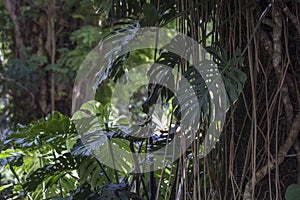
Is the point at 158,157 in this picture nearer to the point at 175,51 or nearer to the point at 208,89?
the point at 175,51

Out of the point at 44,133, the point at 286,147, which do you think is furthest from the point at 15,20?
the point at 286,147

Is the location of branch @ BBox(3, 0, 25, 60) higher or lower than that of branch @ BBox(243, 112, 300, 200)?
higher

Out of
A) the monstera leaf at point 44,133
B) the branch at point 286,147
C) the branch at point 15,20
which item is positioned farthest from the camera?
the branch at point 15,20

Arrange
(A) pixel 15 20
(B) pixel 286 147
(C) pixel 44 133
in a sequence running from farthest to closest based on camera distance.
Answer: (A) pixel 15 20 < (C) pixel 44 133 < (B) pixel 286 147

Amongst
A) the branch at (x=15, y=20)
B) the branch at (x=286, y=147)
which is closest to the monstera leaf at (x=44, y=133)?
the branch at (x=286, y=147)

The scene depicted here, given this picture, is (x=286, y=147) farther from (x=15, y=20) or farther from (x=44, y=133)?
(x=15, y=20)

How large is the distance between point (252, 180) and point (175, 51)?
348mm

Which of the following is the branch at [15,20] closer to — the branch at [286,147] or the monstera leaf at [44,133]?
the monstera leaf at [44,133]

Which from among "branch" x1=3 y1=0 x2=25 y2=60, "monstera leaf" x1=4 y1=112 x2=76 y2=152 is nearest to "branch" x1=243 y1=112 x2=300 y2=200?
"monstera leaf" x1=4 y1=112 x2=76 y2=152

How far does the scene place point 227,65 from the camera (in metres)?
0.87

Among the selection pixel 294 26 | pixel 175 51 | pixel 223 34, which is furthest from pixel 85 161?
pixel 294 26

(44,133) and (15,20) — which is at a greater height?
(15,20)

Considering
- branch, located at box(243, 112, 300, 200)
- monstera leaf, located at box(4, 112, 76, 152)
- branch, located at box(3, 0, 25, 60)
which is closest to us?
branch, located at box(243, 112, 300, 200)

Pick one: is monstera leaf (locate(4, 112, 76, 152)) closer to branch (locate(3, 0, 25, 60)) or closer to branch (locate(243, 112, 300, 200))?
branch (locate(243, 112, 300, 200))
